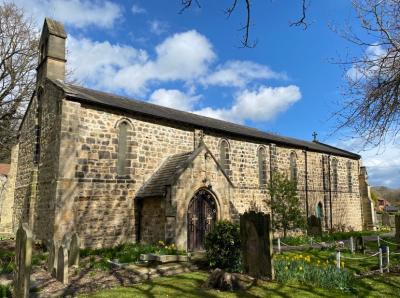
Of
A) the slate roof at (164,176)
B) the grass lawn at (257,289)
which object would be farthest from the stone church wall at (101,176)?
the grass lawn at (257,289)

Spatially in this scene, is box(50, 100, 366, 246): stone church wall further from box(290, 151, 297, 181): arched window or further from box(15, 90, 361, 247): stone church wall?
box(290, 151, 297, 181): arched window

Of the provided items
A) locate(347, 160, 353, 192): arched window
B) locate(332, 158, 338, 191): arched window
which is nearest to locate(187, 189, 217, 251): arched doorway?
locate(332, 158, 338, 191): arched window

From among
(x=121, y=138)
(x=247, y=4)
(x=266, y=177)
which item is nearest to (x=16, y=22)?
(x=121, y=138)

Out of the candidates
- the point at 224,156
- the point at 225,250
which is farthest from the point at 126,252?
the point at 224,156

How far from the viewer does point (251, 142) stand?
2375 centimetres

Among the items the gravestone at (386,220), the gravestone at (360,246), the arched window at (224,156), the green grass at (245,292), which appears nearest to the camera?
the green grass at (245,292)

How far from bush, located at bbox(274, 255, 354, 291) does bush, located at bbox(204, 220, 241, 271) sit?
1.41m

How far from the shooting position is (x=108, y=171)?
16172mm

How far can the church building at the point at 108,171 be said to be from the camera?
1491 centimetres

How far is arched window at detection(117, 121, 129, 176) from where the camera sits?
1680cm

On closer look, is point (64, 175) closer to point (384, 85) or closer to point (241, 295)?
point (241, 295)

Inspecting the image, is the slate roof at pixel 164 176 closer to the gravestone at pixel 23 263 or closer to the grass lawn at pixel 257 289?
the grass lawn at pixel 257 289

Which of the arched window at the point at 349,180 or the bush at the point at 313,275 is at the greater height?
the arched window at the point at 349,180

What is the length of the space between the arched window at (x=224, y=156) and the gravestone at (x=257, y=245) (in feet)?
32.3
